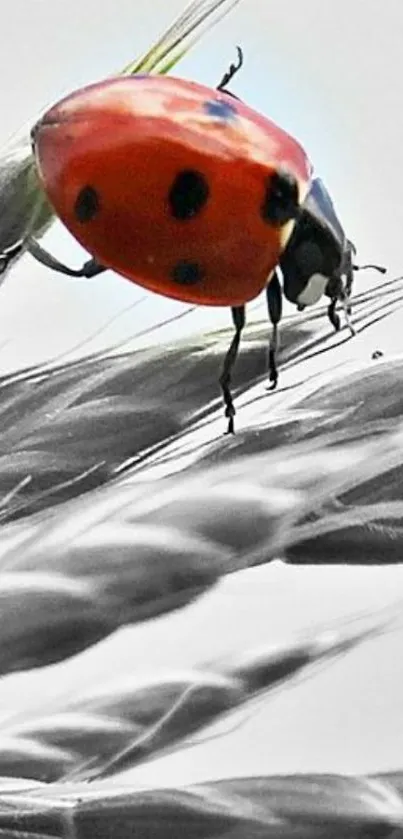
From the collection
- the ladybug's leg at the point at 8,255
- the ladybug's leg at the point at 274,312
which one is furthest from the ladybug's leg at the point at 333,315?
the ladybug's leg at the point at 8,255

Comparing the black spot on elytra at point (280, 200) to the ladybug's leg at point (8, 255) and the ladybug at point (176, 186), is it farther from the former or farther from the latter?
the ladybug's leg at point (8, 255)

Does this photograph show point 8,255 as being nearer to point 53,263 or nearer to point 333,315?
point 53,263

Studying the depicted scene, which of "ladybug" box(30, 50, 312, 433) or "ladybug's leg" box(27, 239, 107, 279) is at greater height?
"ladybug" box(30, 50, 312, 433)

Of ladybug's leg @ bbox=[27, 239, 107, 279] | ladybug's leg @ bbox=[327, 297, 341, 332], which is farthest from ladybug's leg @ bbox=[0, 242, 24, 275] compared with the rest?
ladybug's leg @ bbox=[327, 297, 341, 332]

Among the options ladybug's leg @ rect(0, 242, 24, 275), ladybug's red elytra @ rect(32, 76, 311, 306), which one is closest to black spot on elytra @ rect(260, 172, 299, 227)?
ladybug's red elytra @ rect(32, 76, 311, 306)

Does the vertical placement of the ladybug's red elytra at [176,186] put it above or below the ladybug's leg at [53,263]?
above

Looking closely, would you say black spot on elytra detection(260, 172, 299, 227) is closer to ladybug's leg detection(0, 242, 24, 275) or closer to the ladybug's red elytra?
the ladybug's red elytra

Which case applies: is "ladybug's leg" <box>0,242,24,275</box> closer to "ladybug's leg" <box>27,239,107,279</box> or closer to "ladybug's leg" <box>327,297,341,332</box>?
"ladybug's leg" <box>27,239,107,279</box>

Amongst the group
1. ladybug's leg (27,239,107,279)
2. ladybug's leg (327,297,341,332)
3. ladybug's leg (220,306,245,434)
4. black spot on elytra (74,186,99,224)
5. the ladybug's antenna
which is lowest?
ladybug's leg (220,306,245,434)
